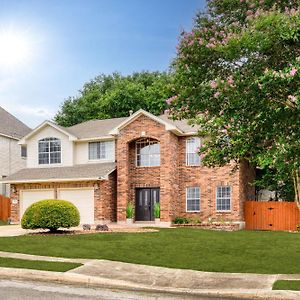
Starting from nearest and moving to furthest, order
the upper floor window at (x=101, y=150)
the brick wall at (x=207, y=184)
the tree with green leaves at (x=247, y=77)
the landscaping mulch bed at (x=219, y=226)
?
1. the tree with green leaves at (x=247, y=77)
2. the landscaping mulch bed at (x=219, y=226)
3. the brick wall at (x=207, y=184)
4. the upper floor window at (x=101, y=150)

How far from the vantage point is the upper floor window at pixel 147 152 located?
34094 mm

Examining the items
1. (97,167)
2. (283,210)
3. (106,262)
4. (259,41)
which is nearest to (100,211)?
(97,167)

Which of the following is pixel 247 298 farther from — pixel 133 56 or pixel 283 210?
pixel 283 210

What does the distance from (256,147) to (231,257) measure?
455 centimetres

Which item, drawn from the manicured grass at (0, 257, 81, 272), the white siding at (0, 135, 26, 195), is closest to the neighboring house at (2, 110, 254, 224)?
the white siding at (0, 135, 26, 195)

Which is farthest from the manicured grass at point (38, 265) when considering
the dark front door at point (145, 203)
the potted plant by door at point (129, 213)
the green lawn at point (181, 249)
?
the dark front door at point (145, 203)

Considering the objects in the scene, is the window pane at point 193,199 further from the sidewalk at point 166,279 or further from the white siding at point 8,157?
the sidewalk at point 166,279

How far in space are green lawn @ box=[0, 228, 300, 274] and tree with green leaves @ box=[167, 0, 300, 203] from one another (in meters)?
3.19

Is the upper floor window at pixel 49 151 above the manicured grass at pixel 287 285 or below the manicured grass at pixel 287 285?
above

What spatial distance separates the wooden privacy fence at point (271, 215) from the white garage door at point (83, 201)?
9.65m

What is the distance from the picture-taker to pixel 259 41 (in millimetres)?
11500

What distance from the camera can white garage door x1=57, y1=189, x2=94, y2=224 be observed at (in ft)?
111

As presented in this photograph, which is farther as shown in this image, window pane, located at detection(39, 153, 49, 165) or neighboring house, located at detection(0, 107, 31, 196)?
neighboring house, located at detection(0, 107, 31, 196)

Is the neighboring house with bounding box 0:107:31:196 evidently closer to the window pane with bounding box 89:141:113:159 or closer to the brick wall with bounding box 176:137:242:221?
the window pane with bounding box 89:141:113:159
